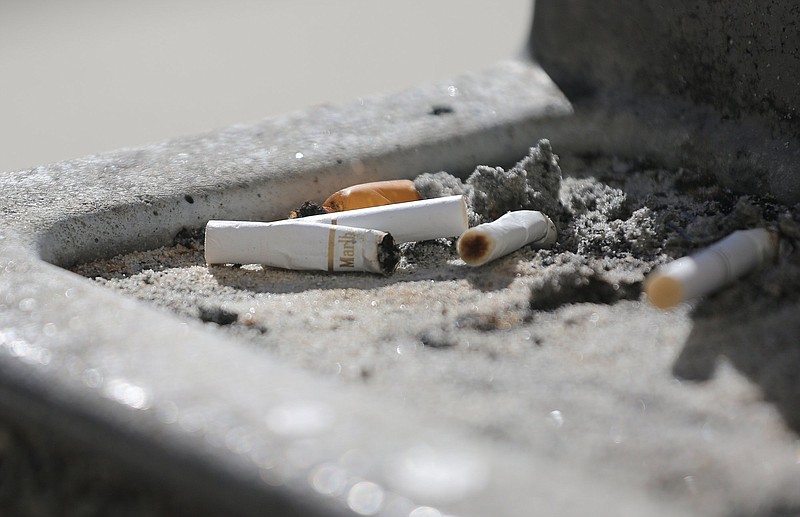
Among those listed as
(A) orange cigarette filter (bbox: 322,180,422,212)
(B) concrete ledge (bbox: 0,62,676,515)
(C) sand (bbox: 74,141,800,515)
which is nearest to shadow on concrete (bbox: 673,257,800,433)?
(C) sand (bbox: 74,141,800,515)

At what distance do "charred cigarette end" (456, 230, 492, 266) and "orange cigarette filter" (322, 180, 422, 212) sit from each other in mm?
283

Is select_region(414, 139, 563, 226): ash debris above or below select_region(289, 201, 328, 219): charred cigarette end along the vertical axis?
above

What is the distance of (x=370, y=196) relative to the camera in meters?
1.78

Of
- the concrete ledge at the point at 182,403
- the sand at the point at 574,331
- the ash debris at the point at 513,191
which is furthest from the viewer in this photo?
the ash debris at the point at 513,191

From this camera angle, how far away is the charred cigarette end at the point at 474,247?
1.53 metres

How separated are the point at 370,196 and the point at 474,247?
0.32m

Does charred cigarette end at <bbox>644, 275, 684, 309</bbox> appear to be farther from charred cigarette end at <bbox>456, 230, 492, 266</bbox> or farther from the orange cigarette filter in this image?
the orange cigarette filter

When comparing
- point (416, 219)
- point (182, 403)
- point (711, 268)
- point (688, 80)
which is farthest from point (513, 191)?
point (182, 403)

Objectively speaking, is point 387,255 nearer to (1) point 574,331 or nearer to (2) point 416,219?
(2) point 416,219

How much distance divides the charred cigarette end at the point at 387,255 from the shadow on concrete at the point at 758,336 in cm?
51

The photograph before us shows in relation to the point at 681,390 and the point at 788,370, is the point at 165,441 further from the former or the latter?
the point at 788,370

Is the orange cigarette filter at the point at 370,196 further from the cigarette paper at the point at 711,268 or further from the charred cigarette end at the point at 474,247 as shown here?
the cigarette paper at the point at 711,268

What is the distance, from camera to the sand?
0.99 metres

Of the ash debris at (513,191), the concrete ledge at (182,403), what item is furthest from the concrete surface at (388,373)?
the ash debris at (513,191)
